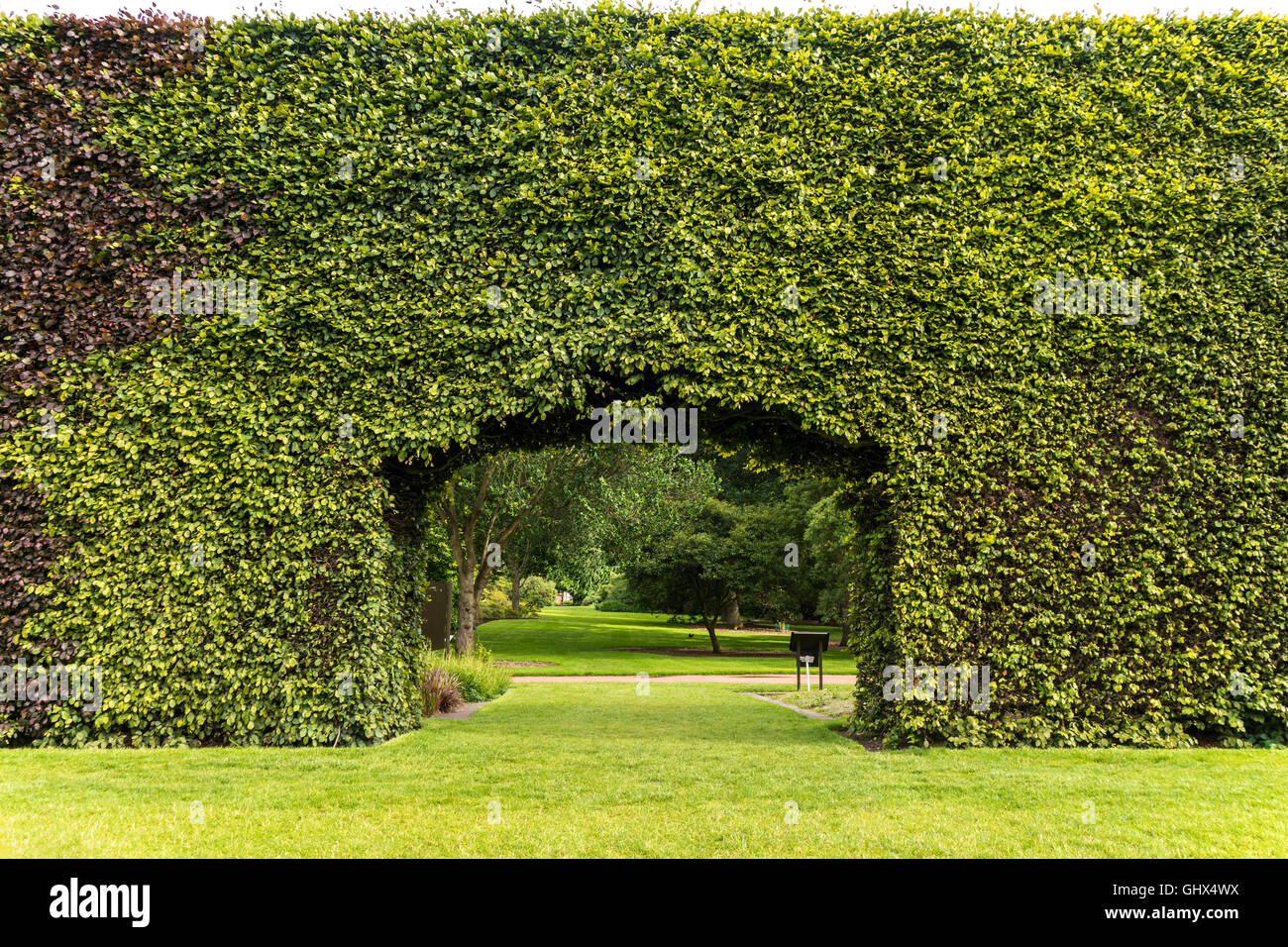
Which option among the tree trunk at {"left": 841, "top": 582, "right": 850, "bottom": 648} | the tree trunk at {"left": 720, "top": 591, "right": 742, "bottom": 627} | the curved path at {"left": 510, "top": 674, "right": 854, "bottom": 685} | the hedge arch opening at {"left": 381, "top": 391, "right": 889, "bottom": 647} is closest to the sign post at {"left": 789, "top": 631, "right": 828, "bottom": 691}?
the tree trunk at {"left": 841, "top": 582, "right": 850, "bottom": 648}

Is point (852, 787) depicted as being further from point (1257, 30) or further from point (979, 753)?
point (1257, 30)

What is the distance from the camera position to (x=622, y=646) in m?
29.5

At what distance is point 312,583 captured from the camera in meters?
8.11

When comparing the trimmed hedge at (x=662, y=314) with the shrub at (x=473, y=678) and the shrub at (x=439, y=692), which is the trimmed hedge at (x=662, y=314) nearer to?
the shrub at (x=439, y=692)

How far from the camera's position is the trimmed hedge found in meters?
8.00

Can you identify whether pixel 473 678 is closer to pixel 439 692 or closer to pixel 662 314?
pixel 439 692

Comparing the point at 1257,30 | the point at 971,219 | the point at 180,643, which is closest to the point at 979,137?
the point at 971,219

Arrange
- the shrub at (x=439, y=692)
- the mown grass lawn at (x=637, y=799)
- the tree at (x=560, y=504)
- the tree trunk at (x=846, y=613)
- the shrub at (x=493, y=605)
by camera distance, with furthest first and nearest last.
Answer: the shrub at (x=493, y=605)
the tree at (x=560, y=504)
the tree trunk at (x=846, y=613)
the shrub at (x=439, y=692)
the mown grass lawn at (x=637, y=799)

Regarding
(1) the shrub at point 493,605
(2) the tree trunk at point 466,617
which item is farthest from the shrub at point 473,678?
(1) the shrub at point 493,605

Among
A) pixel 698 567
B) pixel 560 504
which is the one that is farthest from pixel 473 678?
pixel 698 567

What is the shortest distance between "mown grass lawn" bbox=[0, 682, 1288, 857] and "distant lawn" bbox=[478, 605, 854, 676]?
1226 centimetres

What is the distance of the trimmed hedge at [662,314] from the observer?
800cm

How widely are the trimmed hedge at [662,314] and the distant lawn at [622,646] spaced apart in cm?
1225

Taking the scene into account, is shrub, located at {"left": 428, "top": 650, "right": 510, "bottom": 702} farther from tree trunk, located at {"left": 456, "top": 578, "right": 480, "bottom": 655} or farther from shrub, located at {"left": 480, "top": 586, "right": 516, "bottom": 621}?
shrub, located at {"left": 480, "top": 586, "right": 516, "bottom": 621}
